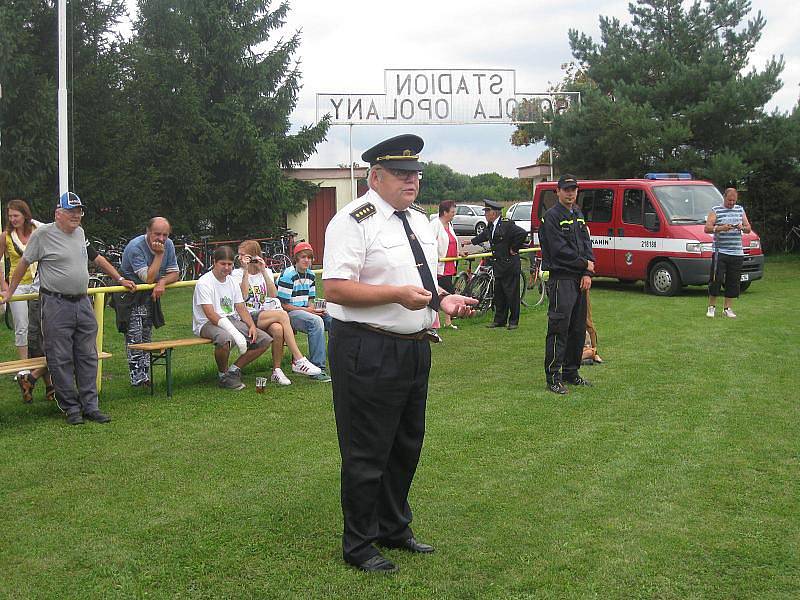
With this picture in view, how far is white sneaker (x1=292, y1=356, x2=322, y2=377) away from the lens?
32.0 feet

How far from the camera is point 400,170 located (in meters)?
4.60

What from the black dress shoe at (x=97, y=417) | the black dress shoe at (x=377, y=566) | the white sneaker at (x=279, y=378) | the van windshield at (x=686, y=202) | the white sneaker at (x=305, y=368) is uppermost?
the van windshield at (x=686, y=202)

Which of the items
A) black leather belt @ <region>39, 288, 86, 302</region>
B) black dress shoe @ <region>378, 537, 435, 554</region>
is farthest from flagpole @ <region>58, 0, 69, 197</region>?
black dress shoe @ <region>378, 537, 435, 554</region>

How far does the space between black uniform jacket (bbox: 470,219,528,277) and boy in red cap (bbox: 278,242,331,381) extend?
4312mm

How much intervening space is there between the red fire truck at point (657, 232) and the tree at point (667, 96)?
296 inches

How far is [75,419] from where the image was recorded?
788cm

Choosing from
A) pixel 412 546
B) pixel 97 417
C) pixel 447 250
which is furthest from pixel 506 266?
pixel 412 546

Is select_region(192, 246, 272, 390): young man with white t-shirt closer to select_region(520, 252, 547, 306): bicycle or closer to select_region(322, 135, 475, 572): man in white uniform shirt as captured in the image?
select_region(322, 135, 475, 572): man in white uniform shirt

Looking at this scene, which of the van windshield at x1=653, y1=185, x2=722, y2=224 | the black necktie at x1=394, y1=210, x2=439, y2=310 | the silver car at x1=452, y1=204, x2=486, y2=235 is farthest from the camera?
the silver car at x1=452, y1=204, x2=486, y2=235

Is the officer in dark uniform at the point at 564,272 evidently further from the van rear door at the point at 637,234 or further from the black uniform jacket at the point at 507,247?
the van rear door at the point at 637,234

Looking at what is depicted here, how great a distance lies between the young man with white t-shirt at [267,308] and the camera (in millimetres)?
9812

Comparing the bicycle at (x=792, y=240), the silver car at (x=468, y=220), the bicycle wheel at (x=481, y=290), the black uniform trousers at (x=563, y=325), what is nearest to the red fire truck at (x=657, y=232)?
the bicycle wheel at (x=481, y=290)

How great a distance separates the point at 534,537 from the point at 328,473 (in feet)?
5.72

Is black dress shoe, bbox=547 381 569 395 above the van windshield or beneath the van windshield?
beneath
